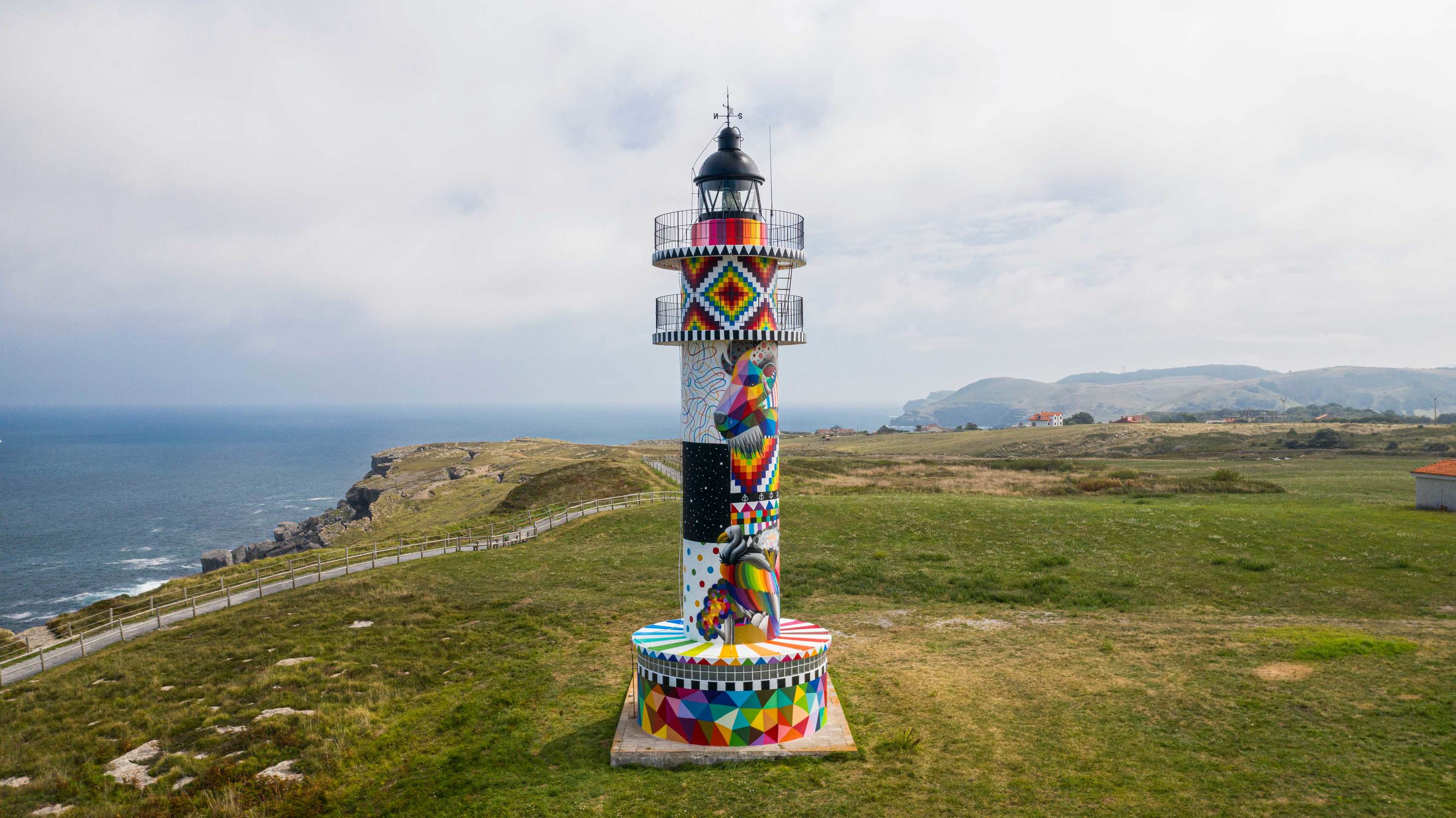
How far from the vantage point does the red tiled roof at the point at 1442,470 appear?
116 feet

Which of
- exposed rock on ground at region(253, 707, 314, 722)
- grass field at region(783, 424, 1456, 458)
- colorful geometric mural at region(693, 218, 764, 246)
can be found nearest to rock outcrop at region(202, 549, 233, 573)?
exposed rock on ground at region(253, 707, 314, 722)

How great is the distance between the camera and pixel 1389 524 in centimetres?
3334

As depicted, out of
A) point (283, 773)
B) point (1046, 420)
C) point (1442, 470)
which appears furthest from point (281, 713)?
point (1046, 420)

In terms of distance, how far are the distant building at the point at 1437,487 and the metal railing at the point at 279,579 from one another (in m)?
34.8

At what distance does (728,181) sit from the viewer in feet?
51.2

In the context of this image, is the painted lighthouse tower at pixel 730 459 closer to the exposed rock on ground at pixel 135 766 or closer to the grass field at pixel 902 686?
the grass field at pixel 902 686

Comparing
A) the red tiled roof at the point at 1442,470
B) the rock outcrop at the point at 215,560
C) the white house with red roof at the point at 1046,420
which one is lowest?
the rock outcrop at the point at 215,560

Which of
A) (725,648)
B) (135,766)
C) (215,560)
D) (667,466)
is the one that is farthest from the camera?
(215,560)

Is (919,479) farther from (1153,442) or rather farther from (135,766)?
(1153,442)

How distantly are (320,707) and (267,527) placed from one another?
106 m

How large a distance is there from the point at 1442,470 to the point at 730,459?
3606cm

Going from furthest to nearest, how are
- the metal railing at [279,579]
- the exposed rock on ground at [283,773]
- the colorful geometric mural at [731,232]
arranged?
the metal railing at [279,579], the exposed rock on ground at [283,773], the colorful geometric mural at [731,232]

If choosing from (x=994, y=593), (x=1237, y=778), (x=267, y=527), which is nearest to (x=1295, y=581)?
(x=994, y=593)

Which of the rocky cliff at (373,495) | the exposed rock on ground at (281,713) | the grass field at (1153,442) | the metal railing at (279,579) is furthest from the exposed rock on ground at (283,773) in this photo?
the grass field at (1153,442)
